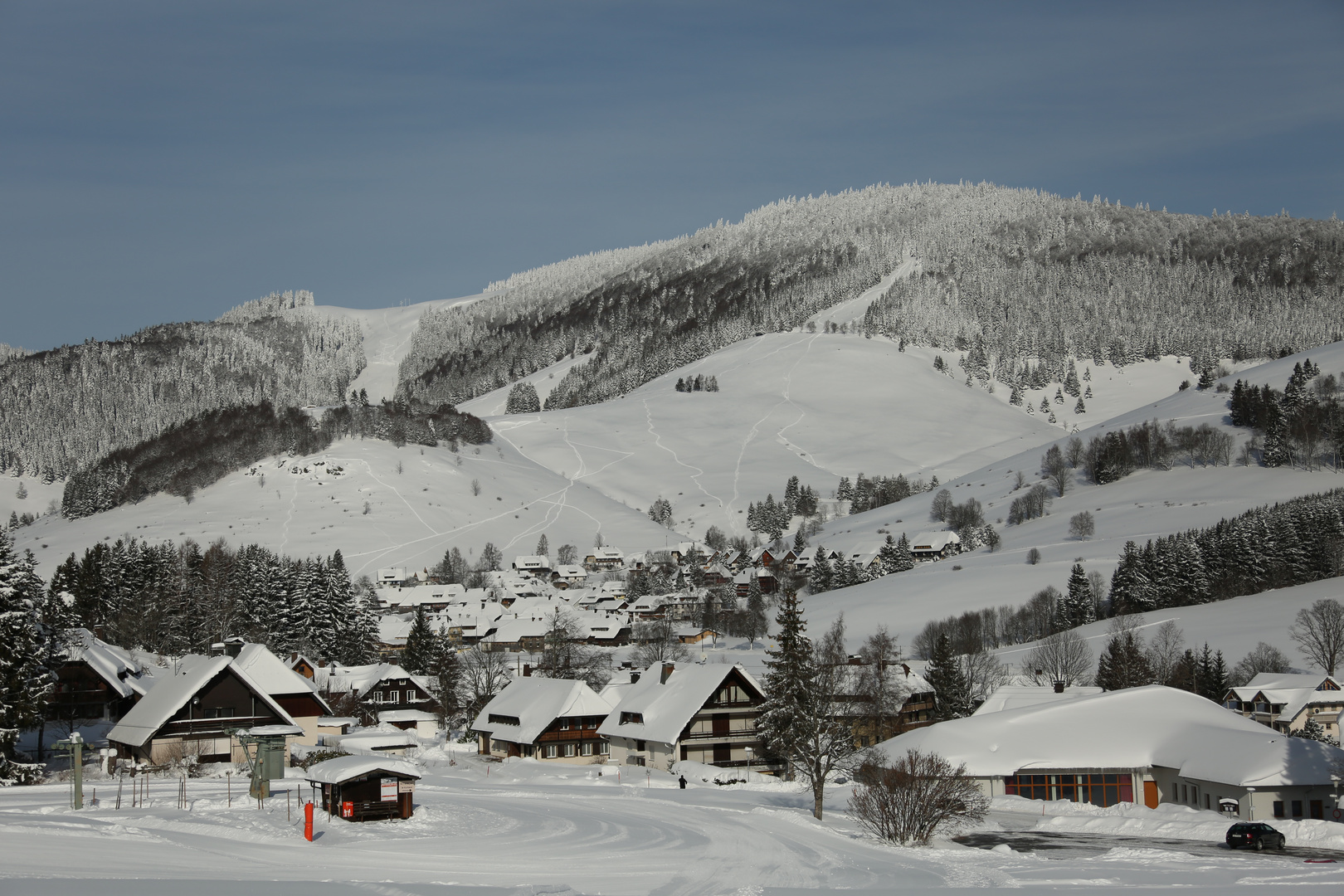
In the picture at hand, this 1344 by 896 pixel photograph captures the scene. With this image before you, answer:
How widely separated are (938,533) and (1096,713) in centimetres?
10765

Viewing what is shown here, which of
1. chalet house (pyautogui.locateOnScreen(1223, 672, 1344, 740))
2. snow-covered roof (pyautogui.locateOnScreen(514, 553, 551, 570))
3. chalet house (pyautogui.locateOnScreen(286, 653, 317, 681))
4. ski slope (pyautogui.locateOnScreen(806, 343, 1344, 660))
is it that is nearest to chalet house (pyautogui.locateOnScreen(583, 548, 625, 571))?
snow-covered roof (pyautogui.locateOnScreen(514, 553, 551, 570))

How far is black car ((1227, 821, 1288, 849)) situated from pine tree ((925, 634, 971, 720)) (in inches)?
1268

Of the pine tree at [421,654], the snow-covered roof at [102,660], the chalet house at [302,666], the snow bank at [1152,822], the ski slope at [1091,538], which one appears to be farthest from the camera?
the ski slope at [1091,538]

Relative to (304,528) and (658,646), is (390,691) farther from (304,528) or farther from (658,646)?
(304,528)

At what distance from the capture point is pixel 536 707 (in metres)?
64.0

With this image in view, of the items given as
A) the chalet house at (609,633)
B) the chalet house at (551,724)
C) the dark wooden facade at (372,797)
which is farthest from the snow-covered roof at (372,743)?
the chalet house at (609,633)

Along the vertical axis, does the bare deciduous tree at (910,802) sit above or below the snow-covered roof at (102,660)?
below

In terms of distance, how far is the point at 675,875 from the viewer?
2772 centimetres

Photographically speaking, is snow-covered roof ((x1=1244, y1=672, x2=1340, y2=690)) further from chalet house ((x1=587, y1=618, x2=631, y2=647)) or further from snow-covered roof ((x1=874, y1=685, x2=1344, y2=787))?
chalet house ((x1=587, y1=618, x2=631, y2=647))

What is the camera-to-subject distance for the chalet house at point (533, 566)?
583 ft

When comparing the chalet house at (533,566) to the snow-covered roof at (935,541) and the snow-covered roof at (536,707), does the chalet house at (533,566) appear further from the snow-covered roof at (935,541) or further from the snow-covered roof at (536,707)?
the snow-covered roof at (536,707)

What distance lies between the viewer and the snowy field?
24.1 meters

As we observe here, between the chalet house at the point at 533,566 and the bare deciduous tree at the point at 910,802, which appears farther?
the chalet house at the point at 533,566

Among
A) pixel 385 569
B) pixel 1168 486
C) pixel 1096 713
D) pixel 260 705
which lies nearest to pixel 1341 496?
pixel 1168 486
